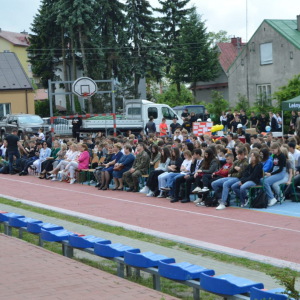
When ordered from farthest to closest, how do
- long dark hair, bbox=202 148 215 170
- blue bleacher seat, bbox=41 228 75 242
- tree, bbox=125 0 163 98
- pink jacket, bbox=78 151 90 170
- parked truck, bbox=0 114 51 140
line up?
tree, bbox=125 0 163 98 < parked truck, bbox=0 114 51 140 < pink jacket, bbox=78 151 90 170 < long dark hair, bbox=202 148 215 170 < blue bleacher seat, bbox=41 228 75 242

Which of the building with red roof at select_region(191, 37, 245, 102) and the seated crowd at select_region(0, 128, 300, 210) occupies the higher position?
the building with red roof at select_region(191, 37, 245, 102)

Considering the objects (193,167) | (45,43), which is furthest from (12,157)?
(45,43)

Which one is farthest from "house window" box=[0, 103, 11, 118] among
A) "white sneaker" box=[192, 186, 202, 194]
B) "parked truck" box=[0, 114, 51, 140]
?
"white sneaker" box=[192, 186, 202, 194]

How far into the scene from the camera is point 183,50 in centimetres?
5838

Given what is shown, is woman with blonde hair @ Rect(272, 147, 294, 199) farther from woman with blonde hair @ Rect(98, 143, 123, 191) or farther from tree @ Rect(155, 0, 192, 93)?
tree @ Rect(155, 0, 192, 93)

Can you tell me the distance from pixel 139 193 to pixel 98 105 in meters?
37.5

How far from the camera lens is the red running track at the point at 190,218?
9.41 m

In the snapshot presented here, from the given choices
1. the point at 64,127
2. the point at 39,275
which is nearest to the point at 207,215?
the point at 39,275

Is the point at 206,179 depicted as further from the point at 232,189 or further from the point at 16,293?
the point at 16,293

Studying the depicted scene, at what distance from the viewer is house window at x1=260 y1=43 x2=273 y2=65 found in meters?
44.8

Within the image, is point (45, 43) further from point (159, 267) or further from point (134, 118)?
point (159, 267)

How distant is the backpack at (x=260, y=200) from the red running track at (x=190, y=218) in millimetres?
440

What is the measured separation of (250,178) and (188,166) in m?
2.20

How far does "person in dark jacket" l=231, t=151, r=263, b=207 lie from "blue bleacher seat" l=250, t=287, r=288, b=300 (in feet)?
25.6
